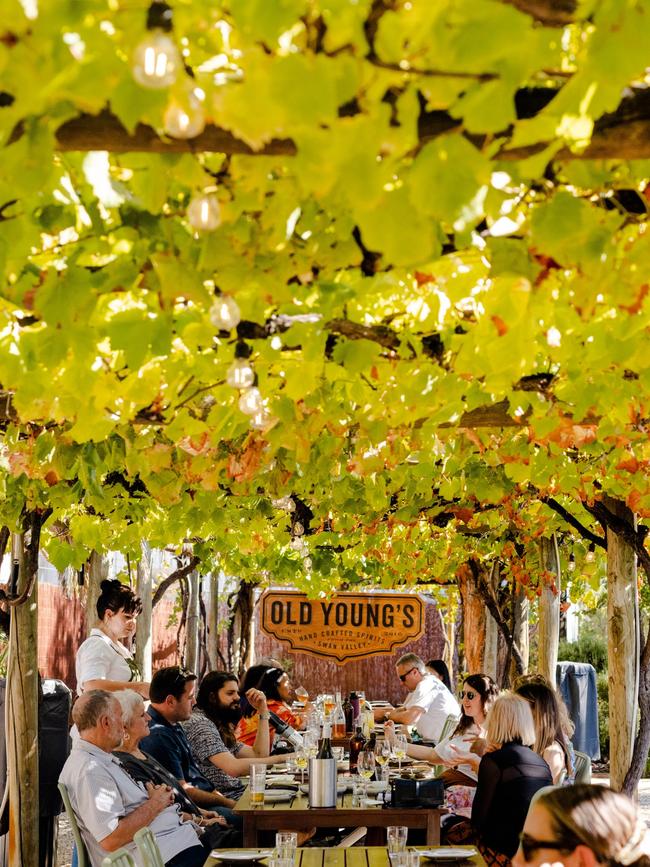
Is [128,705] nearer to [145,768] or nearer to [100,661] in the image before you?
[145,768]

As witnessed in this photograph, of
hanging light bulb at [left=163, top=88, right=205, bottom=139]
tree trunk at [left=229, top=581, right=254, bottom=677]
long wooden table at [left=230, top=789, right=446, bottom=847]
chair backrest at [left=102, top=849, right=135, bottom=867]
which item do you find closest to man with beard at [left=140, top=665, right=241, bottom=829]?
long wooden table at [left=230, top=789, right=446, bottom=847]

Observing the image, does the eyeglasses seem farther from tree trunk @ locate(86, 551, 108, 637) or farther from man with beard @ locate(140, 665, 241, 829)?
tree trunk @ locate(86, 551, 108, 637)

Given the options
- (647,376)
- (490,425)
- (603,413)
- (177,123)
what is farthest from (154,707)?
(177,123)

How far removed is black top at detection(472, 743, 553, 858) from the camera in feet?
13.5

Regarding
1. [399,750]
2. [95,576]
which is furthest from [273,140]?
[95,576]

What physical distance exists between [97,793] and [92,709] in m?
0.33

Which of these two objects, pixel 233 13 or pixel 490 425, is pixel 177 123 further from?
pixel 490 425

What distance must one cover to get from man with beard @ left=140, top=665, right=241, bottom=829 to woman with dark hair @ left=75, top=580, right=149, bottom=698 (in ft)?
1.36

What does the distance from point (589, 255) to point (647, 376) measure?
1.35m

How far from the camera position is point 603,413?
3686 mm

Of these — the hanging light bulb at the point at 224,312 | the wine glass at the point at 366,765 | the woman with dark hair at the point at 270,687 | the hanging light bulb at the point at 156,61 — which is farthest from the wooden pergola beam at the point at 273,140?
the woman with dark hair at the point at 270,687

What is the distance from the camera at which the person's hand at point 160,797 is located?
4.23 metres

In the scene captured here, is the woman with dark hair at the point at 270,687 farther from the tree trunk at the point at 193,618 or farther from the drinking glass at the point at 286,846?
the drinking glass at the point at 286,846

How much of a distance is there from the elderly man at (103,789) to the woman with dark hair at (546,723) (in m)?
1.80
